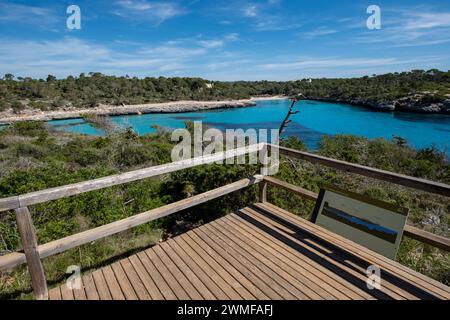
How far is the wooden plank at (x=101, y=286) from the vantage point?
217cm

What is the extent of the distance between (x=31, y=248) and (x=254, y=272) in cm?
176

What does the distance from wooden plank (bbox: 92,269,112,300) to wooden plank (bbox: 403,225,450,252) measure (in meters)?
2.51

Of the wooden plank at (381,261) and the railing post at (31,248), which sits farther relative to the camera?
the wooden plank at (381,261)

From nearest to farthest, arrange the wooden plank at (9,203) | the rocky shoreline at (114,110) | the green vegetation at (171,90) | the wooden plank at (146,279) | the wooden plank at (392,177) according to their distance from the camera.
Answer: the wooden plank at (9,203)
the wooden plank at (392,177)
the wooden plank at (146,279)
the rocky shoreline at (114,110)
the green vegetation at (171,90)

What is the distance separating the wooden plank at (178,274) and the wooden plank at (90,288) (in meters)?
0.61

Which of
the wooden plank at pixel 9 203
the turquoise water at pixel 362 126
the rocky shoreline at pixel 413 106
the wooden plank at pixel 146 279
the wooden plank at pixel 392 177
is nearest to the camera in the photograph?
the wooden plank at pixel 9 203

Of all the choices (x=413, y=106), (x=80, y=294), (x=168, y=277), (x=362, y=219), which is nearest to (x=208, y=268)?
(x=168, y=277)

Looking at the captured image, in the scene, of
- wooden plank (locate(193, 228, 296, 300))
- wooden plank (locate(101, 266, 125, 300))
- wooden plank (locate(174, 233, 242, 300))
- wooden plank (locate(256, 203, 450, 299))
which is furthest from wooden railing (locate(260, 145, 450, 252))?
wooden plank (locate(101, 266, 125, 300))

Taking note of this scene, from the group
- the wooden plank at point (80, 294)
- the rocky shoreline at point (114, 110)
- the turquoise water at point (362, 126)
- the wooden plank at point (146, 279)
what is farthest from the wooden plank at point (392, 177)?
the rocky shoreline at point (114, 110)

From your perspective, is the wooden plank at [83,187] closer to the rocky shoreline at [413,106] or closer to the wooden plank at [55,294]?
the wooden plank at [55,294]

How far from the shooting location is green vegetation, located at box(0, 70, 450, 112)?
2061 inches

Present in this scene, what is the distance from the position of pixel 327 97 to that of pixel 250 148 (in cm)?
7792

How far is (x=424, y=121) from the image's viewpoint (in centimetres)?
4128

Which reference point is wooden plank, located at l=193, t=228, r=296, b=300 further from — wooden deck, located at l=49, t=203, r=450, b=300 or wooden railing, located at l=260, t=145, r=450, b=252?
wooden railing, located at l=260, t=145, r=450, b=252
